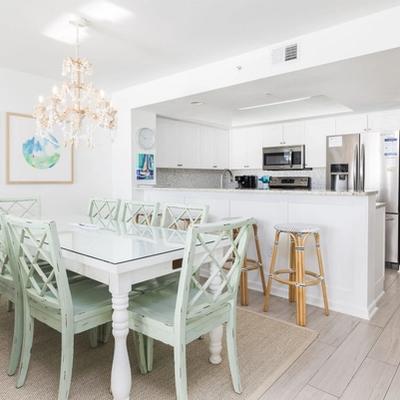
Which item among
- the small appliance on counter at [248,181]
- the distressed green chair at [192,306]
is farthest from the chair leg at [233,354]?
the small appliance on counter at [248,181]

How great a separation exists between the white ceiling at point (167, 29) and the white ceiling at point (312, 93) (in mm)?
353

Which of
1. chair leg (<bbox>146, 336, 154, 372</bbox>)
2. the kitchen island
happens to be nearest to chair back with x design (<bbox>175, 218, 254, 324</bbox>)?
chair leg (<bbox>146, 336, 154, 372</bbox>)

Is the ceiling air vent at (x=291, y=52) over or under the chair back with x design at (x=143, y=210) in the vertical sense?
over

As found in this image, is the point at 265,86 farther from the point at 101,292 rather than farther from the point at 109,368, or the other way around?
the point at 109,368

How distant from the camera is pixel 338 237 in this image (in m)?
2.90

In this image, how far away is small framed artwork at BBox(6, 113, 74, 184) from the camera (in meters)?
3.80

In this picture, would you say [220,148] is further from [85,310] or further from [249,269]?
[85,310]

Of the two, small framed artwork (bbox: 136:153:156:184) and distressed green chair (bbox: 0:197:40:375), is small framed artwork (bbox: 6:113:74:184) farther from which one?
distressed green chair (bbox: 0:197:40:375)

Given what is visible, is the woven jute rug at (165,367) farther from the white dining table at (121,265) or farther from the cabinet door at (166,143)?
the cabinet door at (166,143)

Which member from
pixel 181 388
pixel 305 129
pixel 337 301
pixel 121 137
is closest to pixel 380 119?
pixel 305 129

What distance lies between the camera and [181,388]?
1.55 metres

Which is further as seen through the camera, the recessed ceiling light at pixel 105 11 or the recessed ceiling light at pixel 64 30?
the recessed ceiling light at pixel 64 30

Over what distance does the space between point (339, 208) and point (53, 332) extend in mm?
2476

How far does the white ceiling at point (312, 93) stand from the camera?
2.92 m
